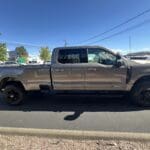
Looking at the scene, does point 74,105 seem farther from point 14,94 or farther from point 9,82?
point 9,82

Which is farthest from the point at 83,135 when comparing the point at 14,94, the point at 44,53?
the point at 44,53

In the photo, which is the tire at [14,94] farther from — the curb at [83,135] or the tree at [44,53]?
the tree at [44,53]

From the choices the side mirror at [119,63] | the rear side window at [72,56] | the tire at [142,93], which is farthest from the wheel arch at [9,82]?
the tire at [142,93]

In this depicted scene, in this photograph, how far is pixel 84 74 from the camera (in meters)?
6.09

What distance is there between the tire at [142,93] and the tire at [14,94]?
374cm

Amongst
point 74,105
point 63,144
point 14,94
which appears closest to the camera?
point 63,144

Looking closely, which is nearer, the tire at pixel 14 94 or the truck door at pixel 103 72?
the truck door at pixel 103 72

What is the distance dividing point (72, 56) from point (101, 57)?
950mm

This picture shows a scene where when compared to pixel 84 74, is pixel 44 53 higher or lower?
higher

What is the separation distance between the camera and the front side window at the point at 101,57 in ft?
19.9

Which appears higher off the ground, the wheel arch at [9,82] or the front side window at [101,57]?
the front side window at [101,57]

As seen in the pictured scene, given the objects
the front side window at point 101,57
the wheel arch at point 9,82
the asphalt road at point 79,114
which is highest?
the front side window at point 101,57

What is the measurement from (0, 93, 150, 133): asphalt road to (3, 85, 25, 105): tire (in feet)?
0.69

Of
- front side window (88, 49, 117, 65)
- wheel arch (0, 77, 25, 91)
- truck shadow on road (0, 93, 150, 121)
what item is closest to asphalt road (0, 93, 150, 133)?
truck shadow on road (0, 93, 150, 121)
